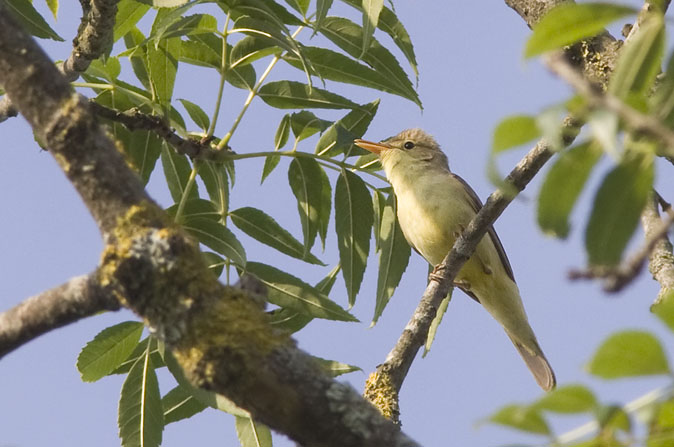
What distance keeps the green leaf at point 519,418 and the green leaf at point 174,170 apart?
331cm

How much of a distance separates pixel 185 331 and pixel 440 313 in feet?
10.1

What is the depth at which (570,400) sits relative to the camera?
1382 mm

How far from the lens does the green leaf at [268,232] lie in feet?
14.0

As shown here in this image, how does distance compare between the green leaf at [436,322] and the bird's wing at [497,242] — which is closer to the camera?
the green leaf at [436,322]

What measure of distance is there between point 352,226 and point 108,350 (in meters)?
1.34

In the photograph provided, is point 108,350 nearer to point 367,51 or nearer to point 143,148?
point 143,148

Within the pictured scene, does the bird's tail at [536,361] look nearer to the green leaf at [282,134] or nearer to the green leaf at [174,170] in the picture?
the green leaf at [282,134]

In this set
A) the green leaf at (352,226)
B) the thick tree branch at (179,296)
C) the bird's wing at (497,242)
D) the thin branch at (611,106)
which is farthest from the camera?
the bird's wing at (497,242)

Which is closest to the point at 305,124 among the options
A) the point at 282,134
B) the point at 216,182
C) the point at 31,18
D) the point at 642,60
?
the point at 282,134

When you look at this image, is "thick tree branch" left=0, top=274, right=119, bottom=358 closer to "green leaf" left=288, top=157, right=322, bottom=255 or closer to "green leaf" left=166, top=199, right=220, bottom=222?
"green leaf" left=166, top=199, right=220, bottom=222

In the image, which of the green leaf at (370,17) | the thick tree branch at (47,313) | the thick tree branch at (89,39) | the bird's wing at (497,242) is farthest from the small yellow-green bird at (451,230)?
the thick tree branch at (47,313)

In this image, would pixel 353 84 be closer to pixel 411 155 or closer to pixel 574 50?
pixel 574 50

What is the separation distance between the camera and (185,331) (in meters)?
2.28

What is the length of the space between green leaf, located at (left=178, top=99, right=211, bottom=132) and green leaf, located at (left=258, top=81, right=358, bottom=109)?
13.2 inches
